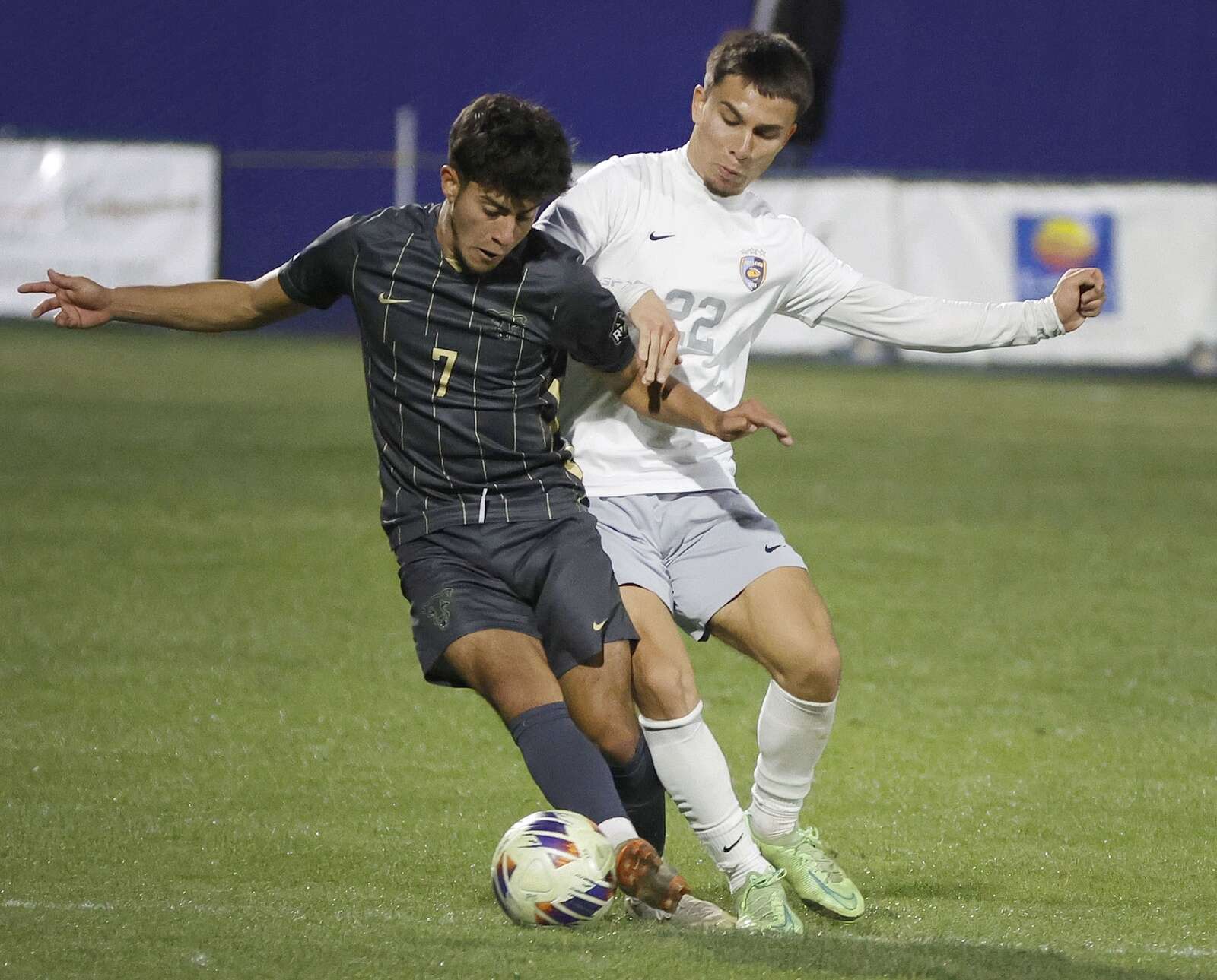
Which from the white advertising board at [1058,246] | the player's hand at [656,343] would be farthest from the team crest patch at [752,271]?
→ the white advertising board at [1058,246]

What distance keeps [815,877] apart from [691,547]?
85 cm

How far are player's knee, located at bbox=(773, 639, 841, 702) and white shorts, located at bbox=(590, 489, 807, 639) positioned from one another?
22 centimetres

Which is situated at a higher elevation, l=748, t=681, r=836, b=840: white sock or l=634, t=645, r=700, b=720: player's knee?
l=634, t=645, r=700, b=720: player's knee

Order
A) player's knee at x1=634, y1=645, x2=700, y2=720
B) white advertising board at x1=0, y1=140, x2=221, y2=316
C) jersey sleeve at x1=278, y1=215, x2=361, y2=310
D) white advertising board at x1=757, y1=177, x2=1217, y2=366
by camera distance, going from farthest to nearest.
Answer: white advertising board at x1=0, y1=140, x2=221, y2=316 < white advertising board at x1=757, y1=177, x2=1217, y2=366 < player's knee at x1=634, y1=645, x2=700, y2=720 < jersey sleeve at x1=278, y1=215, x2=361, y2=310

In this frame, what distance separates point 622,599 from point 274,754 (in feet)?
6.51

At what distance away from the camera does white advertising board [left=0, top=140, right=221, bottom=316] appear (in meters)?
21.3

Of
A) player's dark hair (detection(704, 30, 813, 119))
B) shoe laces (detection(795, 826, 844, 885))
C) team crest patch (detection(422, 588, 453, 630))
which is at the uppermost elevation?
player's dark hair (detection(704, 30, 813, 119))

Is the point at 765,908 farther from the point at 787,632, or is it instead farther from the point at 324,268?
the point at 324,268

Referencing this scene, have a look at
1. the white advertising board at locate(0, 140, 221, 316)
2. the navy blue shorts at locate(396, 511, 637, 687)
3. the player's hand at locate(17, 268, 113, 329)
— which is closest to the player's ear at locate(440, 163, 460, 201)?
the navy blue shorts at locate(396, 511, 637, 687)

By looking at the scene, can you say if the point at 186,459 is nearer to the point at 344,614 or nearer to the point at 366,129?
the point at 344,614

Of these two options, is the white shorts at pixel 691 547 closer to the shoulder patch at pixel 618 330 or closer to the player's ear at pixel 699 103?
the shoulder patch at pixel 618 330

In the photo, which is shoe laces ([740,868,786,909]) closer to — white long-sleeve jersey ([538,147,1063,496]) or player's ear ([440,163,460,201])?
white long-sleeve jersey ([538,147,1063,496])

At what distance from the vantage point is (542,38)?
2836 cm

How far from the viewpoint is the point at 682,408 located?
422 cm
